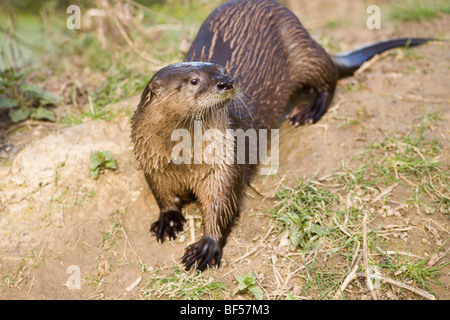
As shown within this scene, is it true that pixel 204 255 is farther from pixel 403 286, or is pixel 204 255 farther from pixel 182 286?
pixel 403 286

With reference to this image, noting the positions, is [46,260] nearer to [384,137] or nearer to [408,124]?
[384,137]

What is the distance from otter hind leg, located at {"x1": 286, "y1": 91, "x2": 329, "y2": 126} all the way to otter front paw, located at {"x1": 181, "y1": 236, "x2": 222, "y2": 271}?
112 cm

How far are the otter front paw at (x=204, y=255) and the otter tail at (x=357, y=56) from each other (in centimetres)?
168

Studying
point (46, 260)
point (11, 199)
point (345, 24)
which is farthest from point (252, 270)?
point (345, 24)

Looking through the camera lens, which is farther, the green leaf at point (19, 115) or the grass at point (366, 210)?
the green leaf at point (19, 115)

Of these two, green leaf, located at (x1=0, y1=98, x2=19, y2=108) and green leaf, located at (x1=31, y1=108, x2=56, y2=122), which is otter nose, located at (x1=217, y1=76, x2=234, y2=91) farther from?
green leaf, located at (x1=0, y1=98, x2=19, y2=108)

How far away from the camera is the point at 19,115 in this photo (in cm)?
297

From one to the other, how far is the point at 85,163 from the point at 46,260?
23.5 inches

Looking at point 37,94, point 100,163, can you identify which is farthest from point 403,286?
point 37,94

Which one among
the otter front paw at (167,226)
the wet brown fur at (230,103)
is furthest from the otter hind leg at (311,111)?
the otter front paw at (167,226)

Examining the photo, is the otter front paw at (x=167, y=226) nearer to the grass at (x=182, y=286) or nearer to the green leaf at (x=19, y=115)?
the grass at (x=182, y=286)

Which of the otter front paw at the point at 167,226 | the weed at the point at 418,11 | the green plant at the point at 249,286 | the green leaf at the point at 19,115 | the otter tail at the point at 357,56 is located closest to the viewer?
the green plant at the point at 249,286

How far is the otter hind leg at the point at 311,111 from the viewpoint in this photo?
3.04m

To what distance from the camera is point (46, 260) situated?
2322mm
